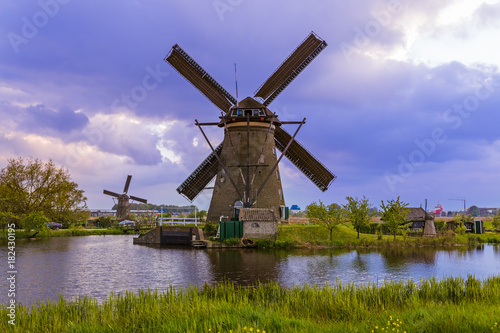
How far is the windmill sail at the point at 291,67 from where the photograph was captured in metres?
41.9

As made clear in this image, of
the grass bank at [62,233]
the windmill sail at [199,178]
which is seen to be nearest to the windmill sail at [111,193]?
the grass bank at [62,233]

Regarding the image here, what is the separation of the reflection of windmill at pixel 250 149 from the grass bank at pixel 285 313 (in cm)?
2587

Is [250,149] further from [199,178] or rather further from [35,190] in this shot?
[35,190]

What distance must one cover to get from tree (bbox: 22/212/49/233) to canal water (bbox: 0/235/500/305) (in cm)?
1698

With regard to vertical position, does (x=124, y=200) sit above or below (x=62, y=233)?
above

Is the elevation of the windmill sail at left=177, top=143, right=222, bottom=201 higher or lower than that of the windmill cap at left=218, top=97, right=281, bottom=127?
lower

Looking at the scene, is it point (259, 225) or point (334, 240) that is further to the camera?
point (334, 240)

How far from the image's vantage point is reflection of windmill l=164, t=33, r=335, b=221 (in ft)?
133

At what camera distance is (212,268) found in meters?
24.3

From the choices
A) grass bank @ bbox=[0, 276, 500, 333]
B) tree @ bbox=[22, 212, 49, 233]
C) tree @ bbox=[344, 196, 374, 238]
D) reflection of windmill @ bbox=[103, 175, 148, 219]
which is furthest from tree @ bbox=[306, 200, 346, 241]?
reflection of windmill @ bbox=[103, 175, 148, 219]

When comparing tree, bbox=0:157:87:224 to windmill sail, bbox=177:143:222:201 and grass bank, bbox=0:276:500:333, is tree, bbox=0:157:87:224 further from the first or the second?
grass bank, bbox=0:276:500:333

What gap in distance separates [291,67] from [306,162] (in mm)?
9875

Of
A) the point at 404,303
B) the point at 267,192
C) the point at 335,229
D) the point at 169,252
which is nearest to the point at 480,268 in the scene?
the point at 404,303

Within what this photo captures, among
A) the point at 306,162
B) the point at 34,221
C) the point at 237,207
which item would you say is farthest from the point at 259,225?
the point at 34,221
